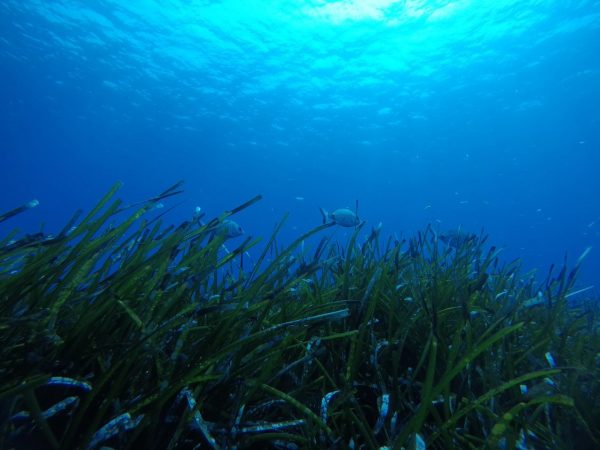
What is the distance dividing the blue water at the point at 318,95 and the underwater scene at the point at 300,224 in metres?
0.33

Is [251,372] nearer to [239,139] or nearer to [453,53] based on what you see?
[453,53]

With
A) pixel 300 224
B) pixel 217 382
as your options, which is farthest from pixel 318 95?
pixel 300 224

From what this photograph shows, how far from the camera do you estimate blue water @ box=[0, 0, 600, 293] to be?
28891 mm

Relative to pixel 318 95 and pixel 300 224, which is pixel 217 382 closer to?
pixel 318 95

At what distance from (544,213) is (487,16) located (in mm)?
78117

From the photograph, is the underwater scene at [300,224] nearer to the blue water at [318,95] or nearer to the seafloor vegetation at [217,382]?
the seafloor vegetation at [217,382]

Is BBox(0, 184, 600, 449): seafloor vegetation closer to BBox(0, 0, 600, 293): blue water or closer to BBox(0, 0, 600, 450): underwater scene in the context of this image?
BBox(0, 0, 600, 450): underwater scene

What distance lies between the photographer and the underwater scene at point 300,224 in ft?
4.58

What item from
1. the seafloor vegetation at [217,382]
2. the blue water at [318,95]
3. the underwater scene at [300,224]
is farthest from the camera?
the blue water at [318,95]

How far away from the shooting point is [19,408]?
1.23 metres

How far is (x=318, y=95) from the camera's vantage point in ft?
Result: 132

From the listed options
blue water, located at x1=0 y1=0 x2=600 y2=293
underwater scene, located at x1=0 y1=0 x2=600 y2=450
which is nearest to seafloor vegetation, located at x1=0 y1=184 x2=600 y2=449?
underwater scene, located at x1=0 y1=0 x2=600 y2=450

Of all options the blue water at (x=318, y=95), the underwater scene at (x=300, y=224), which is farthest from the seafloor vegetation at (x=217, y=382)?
the blue water at (x=318, y=95)

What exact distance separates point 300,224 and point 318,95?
80.6 meters
